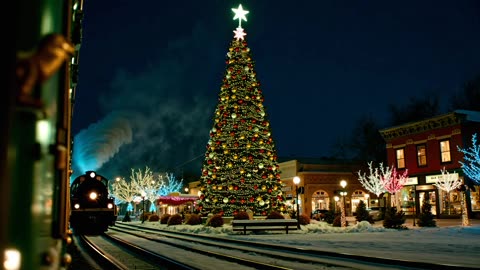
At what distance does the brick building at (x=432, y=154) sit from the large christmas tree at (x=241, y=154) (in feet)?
46.1

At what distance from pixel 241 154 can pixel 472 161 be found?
16.1 m

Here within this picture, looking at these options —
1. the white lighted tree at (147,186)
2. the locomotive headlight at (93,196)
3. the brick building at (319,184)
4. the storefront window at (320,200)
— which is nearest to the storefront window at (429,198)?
the brick building at (319,184)

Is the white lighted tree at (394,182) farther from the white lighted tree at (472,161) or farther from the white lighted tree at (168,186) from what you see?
the white lighted tree at (168,186)

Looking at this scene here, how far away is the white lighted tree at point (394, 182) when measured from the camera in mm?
37938

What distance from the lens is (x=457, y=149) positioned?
36125 mm

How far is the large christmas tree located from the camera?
31359 mm

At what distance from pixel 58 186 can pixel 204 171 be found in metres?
29.0

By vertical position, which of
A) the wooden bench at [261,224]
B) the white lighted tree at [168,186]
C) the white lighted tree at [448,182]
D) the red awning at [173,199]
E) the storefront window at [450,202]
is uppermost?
the white lighted tree at [168,186]

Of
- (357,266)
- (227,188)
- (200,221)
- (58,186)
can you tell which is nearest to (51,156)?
(58,186)

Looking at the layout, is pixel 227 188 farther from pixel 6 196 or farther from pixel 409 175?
pixel 6 196

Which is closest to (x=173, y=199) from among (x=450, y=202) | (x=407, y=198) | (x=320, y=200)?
(x=320, y=200)

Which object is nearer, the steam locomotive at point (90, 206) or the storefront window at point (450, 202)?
the steam locomotive at point (90, 206)

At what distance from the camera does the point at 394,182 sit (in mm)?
38594

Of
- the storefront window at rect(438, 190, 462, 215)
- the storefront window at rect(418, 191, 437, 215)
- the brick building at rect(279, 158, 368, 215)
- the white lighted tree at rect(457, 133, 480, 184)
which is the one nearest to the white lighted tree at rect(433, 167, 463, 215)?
the storefront window at rect(438, 190, 462, 215)
